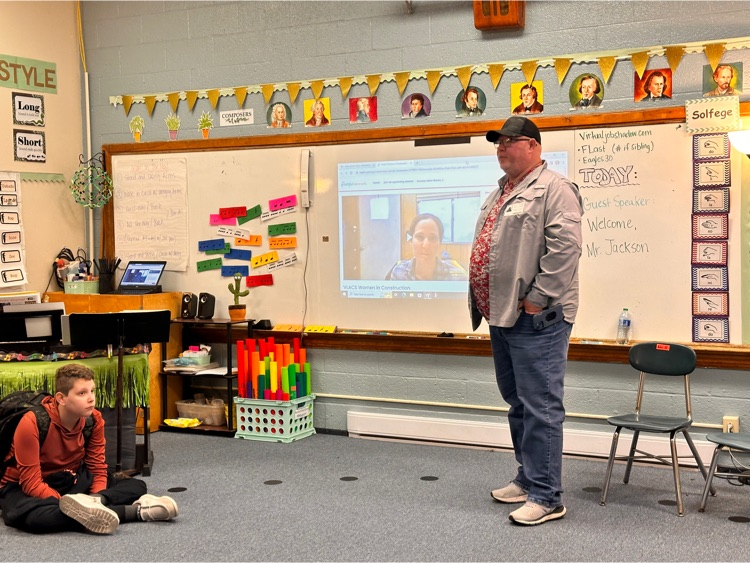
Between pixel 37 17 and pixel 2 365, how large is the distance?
2683mm

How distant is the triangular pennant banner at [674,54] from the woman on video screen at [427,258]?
1.48 m

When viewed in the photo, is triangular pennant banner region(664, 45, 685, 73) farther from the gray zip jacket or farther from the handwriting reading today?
the gray zip jacket

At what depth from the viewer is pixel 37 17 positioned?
5805 millimetres

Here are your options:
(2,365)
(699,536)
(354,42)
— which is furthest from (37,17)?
(699,536)

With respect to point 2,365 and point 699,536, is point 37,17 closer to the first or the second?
point 2,365

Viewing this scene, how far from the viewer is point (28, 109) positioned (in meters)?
5.75

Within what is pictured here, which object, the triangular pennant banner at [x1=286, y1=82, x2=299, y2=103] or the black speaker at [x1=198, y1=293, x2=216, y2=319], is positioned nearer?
the triangular pennant banner at [x1=286, y1=82, x2=299, y2=103]

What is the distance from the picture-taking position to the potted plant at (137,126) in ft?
19.4

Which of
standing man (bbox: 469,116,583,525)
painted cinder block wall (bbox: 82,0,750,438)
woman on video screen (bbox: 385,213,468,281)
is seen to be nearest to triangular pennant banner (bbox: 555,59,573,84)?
painted cinder block wall (bbox: 82,0,750,438)

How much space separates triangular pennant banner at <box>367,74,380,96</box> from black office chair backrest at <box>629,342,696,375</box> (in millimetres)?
2128

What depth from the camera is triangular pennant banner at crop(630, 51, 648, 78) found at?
455 cm

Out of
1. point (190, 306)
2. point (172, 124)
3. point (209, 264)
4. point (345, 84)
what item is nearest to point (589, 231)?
point (345, 84)

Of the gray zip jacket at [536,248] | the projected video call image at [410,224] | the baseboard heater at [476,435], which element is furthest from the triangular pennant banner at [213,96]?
the gray zip jacket at [536,248]

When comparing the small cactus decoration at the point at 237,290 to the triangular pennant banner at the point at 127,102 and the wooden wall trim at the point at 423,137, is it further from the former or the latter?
the triangular pennant banner at the point at 127,102
